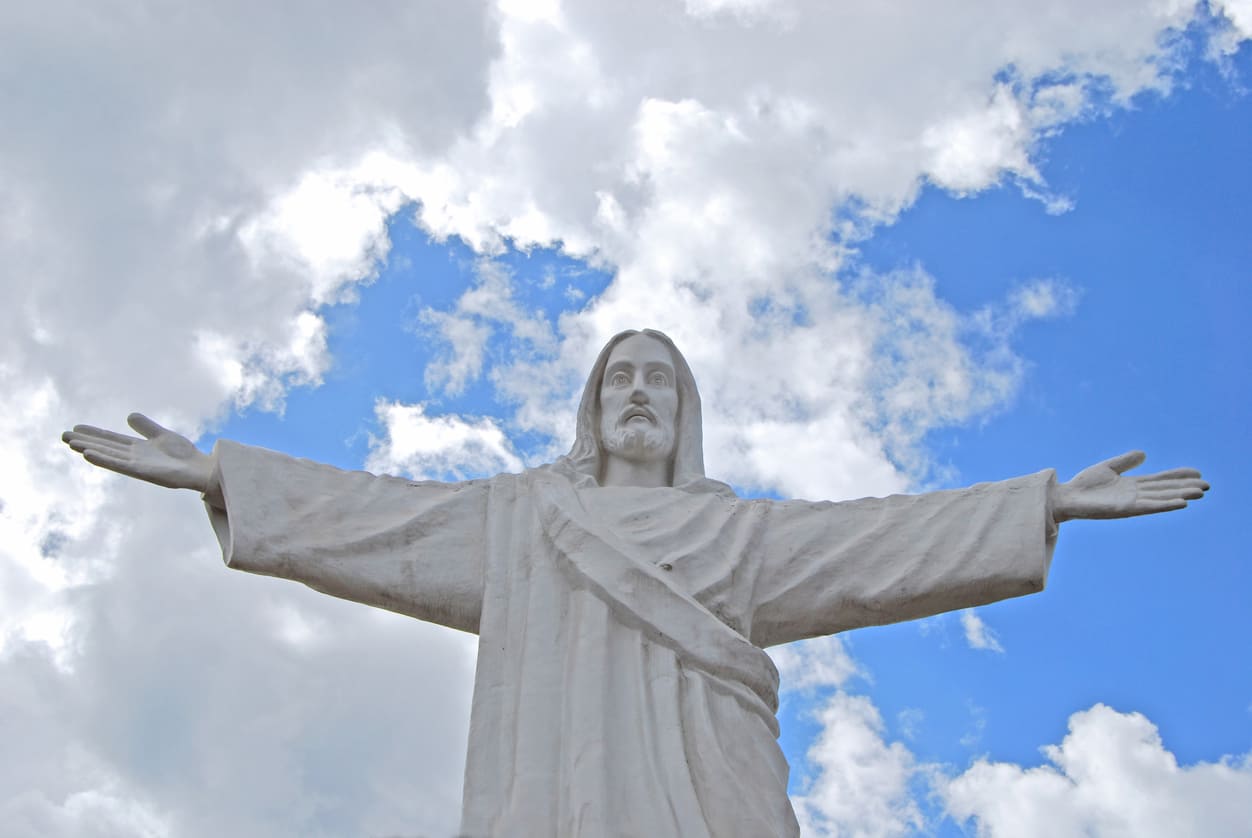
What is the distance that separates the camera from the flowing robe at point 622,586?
1060cm

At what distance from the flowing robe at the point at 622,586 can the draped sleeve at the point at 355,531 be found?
0.04 feet

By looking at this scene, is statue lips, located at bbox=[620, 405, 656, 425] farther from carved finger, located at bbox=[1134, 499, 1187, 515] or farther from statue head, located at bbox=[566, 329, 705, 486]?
carved finger, located at bbox=[1134, 499, 1187, 515]

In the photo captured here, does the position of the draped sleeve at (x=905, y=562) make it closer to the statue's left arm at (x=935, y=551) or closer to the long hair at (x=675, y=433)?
the statue's left arm at (x=935, y=551)

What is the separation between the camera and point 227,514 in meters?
12.0

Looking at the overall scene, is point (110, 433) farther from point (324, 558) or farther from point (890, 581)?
point (890, 581)

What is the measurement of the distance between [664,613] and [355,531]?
208cm

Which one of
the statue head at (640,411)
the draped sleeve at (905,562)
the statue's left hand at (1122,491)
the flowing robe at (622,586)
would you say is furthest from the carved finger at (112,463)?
the statue's left hand at (1122,491)

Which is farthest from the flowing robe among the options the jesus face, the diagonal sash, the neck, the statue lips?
the statue lips

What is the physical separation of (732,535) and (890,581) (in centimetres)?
101

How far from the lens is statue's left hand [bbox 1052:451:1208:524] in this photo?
11.9 meters

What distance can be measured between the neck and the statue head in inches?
1.4

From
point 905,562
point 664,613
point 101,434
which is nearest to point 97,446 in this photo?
point 101,434

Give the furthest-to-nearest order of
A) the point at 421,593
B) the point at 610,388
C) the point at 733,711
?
the point at 610,388 < the point at 421,593 < the point at 733,711

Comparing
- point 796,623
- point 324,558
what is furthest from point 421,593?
point 796,623
